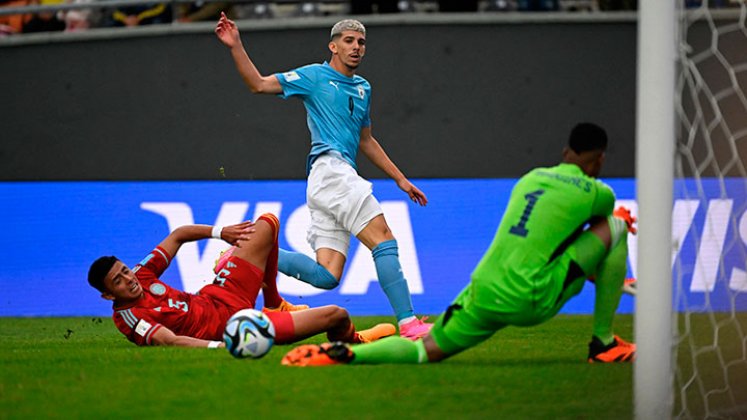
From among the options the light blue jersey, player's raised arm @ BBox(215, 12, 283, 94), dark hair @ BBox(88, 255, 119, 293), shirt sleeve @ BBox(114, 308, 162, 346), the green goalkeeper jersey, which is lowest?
shirt sleeve @ BBox(114, 308, 162, 346)

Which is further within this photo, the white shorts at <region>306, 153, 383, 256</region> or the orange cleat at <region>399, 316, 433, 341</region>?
the white shorts at <region>306, 153, 383, 256</region>

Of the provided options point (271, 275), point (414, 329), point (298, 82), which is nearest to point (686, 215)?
point (414, 329)

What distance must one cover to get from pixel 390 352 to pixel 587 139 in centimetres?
128

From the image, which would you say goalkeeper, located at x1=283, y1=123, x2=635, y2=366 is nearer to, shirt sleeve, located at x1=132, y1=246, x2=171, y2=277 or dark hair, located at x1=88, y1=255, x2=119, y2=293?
dark hair, located at x1=88, y1=255, x2=119, y2=293

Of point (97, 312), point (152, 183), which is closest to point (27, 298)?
point (97, 312)

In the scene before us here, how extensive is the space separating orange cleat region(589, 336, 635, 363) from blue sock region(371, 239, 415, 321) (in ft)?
4.51

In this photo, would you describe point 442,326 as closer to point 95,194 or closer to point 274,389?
point 274,389

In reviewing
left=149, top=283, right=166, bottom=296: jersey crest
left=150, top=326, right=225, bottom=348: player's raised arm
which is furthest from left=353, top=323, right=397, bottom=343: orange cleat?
left=149, top=283, right=166, bottom=296: jersey crest

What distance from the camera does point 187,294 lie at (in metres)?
7.07

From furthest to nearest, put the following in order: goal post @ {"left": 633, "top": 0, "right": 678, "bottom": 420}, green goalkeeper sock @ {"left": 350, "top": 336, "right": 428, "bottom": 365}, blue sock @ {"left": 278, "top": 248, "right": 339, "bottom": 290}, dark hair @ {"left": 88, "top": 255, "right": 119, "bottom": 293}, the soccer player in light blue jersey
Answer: blue sock @ {"left": 278, "top": 248, "right": 339, "bottom": 290} → the soccer player in light blue jersey → dark hair @ {"left": 88, "top": 255, "right": 119, "bottom": 293} → green goalkeeper sock @ {"left": 350, "top": 336, "right": 428, "bottom": 365} → goal post @ {"left": 633, "top": 0, "right": 678, "bottom": 420}

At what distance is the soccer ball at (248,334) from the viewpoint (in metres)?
5.56

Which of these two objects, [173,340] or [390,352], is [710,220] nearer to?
[390,352]

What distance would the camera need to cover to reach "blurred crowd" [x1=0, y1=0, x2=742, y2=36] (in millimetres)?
11648

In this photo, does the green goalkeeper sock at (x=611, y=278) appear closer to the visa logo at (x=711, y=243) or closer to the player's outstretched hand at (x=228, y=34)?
the visa logo at (x=711, y=243)
